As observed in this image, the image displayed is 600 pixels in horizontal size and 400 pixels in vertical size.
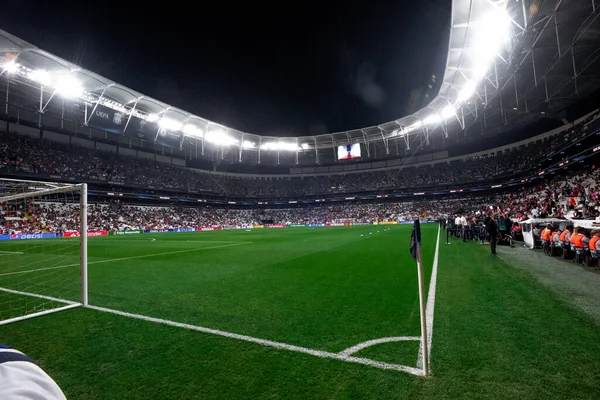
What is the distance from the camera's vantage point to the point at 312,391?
2.76 meters

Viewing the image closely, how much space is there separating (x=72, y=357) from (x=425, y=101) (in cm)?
4525

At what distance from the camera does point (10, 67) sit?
81.1 ft

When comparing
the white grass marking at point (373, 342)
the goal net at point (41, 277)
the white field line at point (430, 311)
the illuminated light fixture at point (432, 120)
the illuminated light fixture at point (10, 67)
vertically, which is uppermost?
the illuminated light fixture at point (432, 120)

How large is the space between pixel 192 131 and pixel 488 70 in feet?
131

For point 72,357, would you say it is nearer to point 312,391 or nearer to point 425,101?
point 312,391

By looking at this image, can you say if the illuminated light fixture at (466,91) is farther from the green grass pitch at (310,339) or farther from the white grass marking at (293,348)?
the white grass marking at (293,348)

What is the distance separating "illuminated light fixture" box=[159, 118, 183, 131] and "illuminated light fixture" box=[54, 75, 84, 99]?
11261 millimetres

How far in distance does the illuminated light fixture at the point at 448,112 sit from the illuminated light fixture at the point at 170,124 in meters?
38.0

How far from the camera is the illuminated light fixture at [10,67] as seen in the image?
80.0 ft

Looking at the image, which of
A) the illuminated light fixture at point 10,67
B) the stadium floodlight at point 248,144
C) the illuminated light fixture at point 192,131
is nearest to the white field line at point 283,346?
the illuminated light fixture at point 10,67

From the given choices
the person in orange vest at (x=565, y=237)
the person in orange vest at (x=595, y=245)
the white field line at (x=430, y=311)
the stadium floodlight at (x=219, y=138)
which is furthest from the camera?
the stadium floodlight at (x=219, y=138)

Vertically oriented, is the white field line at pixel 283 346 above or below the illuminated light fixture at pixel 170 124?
below

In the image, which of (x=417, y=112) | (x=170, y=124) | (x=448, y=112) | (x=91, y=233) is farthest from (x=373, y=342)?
(x=417, y=112)

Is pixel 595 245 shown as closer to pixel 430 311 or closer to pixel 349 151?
pixel 430 311
